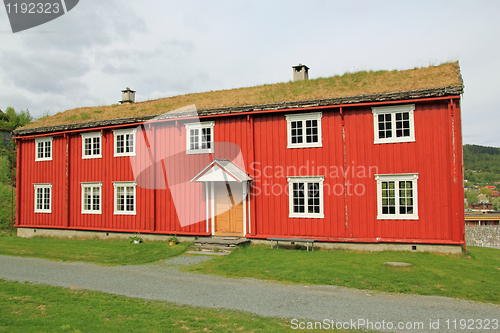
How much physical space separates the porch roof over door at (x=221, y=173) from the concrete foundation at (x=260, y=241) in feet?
10.1

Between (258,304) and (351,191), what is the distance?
25.5 ft

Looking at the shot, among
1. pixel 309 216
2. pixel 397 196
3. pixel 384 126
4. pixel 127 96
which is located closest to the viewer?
pixel 397 196

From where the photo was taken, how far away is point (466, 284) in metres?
9.46

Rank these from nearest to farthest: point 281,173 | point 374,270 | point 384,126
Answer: point 374,270 < point 384,126 < point 281,173

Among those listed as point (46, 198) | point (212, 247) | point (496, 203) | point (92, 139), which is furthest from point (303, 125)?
point (496, 203)

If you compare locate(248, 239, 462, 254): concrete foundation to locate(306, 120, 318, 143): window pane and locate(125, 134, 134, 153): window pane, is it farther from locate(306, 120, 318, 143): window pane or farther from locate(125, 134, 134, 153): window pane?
locate(125, 134, 134, 153): window pane

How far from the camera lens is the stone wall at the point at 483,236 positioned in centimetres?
4160

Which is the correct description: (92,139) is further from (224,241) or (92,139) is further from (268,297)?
(268,297)

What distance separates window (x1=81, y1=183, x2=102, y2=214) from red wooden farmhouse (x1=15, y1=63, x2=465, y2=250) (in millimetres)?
66

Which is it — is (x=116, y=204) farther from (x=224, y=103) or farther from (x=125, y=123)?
(x=224, y=103)

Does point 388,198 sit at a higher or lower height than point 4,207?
higher

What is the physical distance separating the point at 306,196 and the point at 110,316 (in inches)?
381

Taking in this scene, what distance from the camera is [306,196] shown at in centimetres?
1507

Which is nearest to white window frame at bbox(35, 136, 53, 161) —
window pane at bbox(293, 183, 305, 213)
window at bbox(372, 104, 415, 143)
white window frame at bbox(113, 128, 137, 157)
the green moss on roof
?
the green moss on roof
